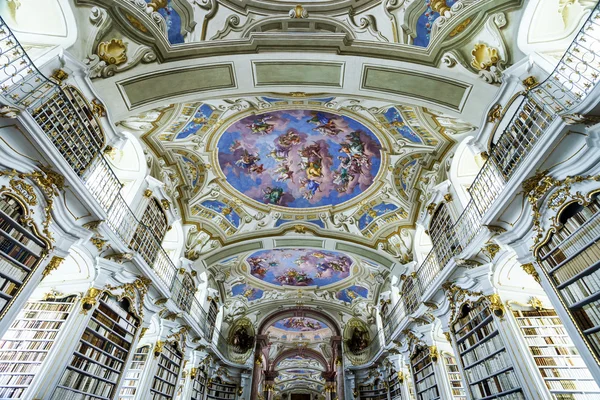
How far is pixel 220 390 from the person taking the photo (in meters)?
14.6

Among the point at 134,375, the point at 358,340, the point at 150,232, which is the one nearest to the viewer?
the point at 134,375

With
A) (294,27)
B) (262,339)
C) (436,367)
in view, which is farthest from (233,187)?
(262,339)

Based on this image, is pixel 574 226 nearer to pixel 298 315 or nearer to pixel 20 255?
pixel 20 255

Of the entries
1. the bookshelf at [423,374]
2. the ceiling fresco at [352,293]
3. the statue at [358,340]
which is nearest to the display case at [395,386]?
the bookshelf at [423,374]

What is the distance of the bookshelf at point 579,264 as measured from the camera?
398 centimetres

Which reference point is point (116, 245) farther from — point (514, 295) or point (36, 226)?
point (514, 295)

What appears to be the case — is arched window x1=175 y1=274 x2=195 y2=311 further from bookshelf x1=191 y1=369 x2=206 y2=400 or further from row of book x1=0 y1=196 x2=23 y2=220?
row of book x1=0 y1=196 x2=23 y2=220

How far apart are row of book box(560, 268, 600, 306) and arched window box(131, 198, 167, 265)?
815 cm

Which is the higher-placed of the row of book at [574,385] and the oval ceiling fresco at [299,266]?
the oval ceiling fresco at [299,266]

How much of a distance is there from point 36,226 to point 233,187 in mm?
6657

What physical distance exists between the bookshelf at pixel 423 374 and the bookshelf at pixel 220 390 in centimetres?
826

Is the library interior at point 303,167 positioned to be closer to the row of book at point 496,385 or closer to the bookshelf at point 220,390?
the row of book at point 496,385

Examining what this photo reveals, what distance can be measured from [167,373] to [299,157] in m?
7.55

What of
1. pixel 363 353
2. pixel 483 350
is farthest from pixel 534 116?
pixel 363 353
